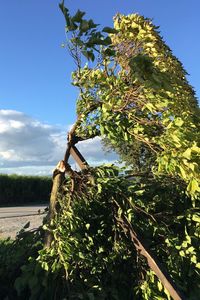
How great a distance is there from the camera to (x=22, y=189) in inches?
1375

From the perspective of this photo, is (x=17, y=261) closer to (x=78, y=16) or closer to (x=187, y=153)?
(x=187, y=153)

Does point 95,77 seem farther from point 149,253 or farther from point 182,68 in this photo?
point 149,253

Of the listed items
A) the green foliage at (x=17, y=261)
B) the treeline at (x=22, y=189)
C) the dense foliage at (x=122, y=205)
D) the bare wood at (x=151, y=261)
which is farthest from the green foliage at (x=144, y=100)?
the treeline at (x=22, y=189)

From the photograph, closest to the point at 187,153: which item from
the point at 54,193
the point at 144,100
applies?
the point at 144,100

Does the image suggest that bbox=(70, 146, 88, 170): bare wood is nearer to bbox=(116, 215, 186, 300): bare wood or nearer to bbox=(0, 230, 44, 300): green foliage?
bbox=(116, 215, 186, 300): bare wood

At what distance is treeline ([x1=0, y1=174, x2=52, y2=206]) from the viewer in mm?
33375

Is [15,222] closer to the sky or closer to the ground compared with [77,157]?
closer to the sky

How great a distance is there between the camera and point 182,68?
12.2ft

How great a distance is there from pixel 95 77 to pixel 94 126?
357 mm

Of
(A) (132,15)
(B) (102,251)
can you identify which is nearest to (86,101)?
(A) (132,15)

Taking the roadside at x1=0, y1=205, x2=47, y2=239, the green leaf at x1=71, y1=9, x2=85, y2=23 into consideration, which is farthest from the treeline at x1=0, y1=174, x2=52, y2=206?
the green leaf at x1=71, y1=9, x2=85, y2=23

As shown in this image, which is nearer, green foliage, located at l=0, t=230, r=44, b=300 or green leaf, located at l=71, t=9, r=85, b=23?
green leaf, located at l=71, t=9, r=85, b=23

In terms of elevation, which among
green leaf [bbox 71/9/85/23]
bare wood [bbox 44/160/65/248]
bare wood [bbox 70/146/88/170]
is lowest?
bare wood [bbox 44/160/65/248]

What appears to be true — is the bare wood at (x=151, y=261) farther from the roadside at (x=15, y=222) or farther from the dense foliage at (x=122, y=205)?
the roadside at (x=15, y=222)
